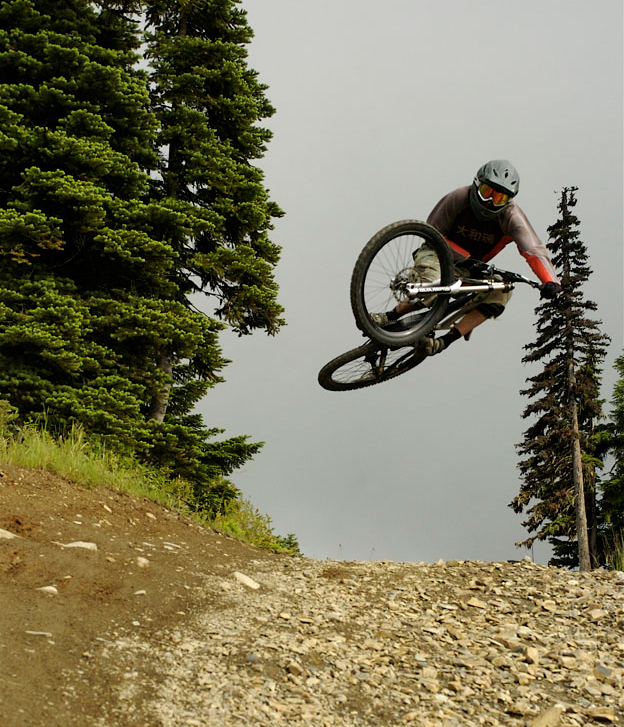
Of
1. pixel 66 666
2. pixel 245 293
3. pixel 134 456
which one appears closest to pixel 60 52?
pixel 245 293

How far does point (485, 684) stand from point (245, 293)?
1132 centimetres

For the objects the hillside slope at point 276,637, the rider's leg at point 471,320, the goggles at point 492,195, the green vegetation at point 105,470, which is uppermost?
the goggles at point 492,195

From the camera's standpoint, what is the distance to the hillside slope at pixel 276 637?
4.61 meters

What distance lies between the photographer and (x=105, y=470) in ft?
34.6

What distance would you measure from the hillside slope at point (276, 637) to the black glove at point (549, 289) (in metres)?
3.40

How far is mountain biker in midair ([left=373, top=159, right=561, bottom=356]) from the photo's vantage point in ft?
23.5

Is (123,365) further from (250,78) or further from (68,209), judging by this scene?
(250,78)

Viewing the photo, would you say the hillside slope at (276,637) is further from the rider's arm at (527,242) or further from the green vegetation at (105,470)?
the rider's arm at (527,242)

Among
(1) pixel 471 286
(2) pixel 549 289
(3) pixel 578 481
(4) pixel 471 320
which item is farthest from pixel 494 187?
(3) pixel 578 481

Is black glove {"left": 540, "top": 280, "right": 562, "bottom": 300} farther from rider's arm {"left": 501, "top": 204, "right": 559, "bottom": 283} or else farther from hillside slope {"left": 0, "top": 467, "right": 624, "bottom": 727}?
hillside slope {"left": 0, "top": 467, "right": 624, "bottom": 727}

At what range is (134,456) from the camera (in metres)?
12.8

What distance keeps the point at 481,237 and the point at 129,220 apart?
349 inches

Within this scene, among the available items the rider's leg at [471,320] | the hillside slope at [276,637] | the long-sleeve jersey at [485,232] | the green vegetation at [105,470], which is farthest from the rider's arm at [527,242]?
the green vegetation at [105,470]

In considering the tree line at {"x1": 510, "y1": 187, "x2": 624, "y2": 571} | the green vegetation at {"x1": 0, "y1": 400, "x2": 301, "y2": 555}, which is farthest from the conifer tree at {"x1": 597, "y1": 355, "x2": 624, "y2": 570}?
the green vegetation at {"x1": 0, "y1": 400, "x2": 301, "y2": 555}
